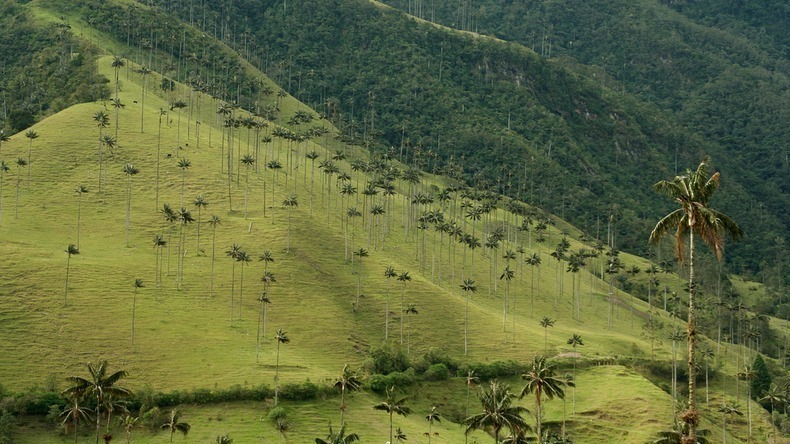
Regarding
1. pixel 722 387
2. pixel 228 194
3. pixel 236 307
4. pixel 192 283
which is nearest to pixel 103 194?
pixel 228 194

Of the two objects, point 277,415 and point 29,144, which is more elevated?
point 29,144

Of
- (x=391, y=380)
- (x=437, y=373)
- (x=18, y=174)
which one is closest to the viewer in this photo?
(x=391, y=380)

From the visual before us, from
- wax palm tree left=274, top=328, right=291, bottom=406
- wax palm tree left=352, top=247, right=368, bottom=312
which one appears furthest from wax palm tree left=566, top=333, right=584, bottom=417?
wax palm tree left=274, top=328, right=291, bottom=406

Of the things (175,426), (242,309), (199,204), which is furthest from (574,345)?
(175,426)

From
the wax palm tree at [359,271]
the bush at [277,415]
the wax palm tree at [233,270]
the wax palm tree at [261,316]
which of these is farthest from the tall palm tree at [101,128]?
the bush at [277,415]

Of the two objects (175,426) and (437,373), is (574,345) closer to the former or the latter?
(437,373)
